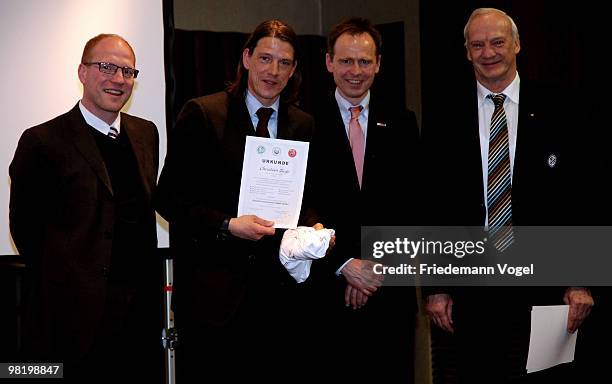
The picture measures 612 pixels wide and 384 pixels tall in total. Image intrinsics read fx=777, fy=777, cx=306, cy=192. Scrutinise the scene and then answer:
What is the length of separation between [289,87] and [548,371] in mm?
1490

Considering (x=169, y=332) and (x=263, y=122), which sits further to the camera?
(x=169, y=332)

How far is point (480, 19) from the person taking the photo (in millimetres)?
3066

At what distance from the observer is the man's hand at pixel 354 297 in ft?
10.1

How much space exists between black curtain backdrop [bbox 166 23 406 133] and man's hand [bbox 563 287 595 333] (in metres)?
2.11

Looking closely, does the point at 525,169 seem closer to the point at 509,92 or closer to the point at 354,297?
the point at 509,92

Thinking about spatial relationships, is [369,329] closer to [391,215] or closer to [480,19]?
[391,215]

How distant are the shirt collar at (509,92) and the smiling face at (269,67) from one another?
76 cm

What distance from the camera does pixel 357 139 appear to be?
316cm

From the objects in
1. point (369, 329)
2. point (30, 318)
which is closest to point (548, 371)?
point (369, 329)

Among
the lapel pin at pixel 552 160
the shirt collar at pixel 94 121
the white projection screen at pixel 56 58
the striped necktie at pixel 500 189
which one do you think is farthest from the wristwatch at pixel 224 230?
the white projection screen at pixel 56 58

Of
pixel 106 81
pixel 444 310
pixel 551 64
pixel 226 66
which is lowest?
pixel 444 310

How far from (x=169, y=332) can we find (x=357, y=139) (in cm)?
126

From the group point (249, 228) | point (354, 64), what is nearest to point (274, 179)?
point (249, 228)

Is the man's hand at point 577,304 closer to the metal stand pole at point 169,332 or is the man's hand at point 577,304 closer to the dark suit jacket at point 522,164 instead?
the dark suit jacket at point 522,164
